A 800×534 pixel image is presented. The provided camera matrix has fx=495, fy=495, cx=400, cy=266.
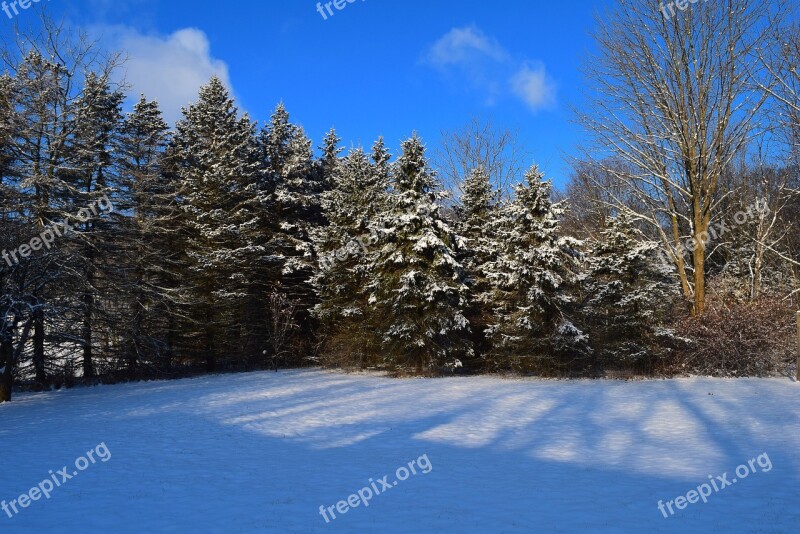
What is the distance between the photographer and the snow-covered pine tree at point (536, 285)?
60.2ft

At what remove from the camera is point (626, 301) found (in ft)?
58.1

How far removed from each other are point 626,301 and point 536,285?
3.15 metres

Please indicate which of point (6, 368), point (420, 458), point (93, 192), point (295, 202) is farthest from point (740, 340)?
point (6, 368)

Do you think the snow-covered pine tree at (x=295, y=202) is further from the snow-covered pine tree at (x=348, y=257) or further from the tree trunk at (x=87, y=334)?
the tree trunk at (x=87, y=334)

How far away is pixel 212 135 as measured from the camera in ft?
88.4

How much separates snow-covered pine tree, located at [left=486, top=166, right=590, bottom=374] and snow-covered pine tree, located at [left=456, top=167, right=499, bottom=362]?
141 cm

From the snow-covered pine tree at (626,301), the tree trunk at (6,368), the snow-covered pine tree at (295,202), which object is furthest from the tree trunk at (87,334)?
the snow-covered pine tree at (626,301)

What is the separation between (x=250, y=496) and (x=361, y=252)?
17643mm

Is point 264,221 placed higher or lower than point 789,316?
higher

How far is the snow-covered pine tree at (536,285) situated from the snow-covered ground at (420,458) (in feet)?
8.65

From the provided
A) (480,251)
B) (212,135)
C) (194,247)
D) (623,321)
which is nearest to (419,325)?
(480,251)

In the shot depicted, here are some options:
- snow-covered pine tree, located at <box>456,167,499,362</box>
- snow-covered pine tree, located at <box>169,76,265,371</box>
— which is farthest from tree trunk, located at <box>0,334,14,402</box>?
snow-covered pine tree, located at <box>456,167,499,362</box>

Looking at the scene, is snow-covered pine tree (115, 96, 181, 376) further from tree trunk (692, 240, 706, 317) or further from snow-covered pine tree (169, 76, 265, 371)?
tree trunk (692, 240, 706, 317)

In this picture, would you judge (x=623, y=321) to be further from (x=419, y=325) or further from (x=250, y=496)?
(x=250, y=496)
